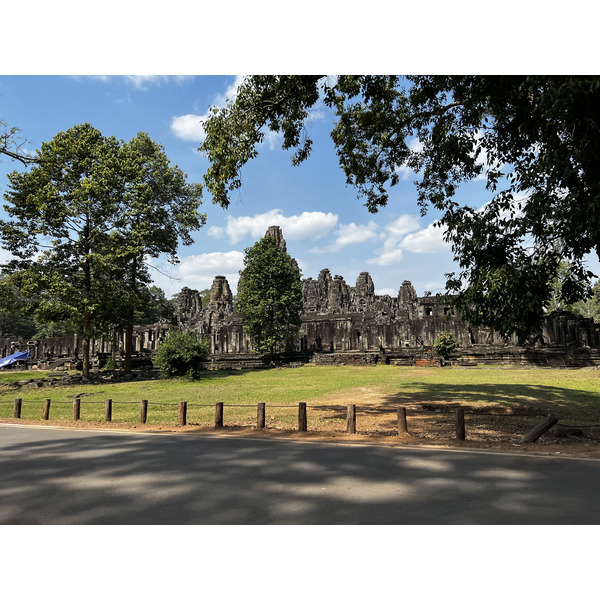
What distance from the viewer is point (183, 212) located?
3050cm

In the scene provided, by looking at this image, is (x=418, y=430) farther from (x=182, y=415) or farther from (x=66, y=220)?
(x=66, y=220)

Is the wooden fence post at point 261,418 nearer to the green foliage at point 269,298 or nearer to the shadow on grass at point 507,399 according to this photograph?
the shadow on grass at point 507,399

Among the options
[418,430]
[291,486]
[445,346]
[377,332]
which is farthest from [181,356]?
[377,332]

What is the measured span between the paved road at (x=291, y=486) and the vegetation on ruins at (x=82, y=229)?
1721cm

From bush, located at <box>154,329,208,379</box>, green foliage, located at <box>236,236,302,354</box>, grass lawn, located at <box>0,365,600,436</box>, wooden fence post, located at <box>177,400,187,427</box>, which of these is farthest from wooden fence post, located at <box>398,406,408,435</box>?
green foliage, located at <box>236,236,302,354</box>

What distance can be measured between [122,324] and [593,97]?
25404 mm

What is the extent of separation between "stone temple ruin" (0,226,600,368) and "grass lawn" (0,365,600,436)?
6.64 meters

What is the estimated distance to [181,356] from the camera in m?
23.5

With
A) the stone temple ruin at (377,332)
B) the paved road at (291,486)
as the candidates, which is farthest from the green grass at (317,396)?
the stone temple ruin at (377,332)

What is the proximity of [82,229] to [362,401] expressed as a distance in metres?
19.1

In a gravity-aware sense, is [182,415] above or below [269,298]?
below

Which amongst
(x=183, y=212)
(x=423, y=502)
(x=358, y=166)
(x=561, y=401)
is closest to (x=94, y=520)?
(x=423, y=502)

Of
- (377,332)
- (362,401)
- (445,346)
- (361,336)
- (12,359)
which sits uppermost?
(377,332)

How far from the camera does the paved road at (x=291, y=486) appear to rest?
153 inches
